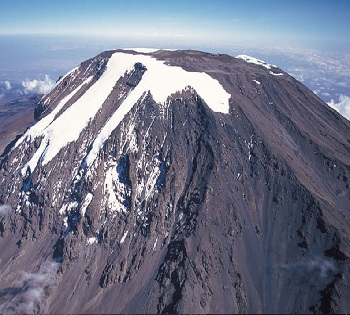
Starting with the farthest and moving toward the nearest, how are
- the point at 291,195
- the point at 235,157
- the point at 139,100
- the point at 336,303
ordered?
the point at 139,100 < the point at 235,157 < the point at 291,195 < the point at 336,303

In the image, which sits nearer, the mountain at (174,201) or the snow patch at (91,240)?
the mountain at (174,201)

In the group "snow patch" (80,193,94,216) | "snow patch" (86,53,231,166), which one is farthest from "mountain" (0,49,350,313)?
"snow patch" (86,53,231,166)

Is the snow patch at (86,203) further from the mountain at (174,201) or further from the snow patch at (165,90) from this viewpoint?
the snow patch at (165,90)

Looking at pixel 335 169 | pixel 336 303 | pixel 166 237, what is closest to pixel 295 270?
pixel 336 303

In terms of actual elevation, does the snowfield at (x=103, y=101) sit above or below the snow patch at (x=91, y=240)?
above

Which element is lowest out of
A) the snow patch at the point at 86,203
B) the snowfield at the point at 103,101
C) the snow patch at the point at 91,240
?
the snow patch at the point at 91,240

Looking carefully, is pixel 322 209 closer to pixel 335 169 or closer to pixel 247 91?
pixel 335 169

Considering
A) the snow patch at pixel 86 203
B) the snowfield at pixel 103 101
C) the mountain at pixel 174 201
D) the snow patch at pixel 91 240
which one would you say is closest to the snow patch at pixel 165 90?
the snowfield at pixel 103 101

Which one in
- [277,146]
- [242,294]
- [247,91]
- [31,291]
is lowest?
[31,291]

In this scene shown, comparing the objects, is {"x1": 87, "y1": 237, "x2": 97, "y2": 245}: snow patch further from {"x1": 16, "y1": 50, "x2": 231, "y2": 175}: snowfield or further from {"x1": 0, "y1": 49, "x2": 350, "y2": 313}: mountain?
{"x1": 16, "y1": 50, "x2": 231, "y2": 175}: snowfield
